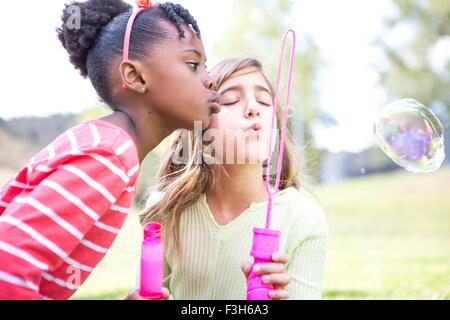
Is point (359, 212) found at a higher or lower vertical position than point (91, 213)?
lower

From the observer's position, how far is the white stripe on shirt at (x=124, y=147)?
1305mm

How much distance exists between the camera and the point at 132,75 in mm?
1532

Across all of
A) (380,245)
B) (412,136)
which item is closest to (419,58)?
(380,245)

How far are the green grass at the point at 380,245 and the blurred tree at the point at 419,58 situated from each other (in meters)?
2.03

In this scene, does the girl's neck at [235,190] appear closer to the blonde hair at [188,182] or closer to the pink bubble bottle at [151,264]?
the blonde hair at [188,182]

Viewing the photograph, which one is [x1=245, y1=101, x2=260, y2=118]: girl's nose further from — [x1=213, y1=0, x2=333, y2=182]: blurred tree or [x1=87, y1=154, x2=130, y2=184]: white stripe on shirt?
[x1=213, y1=0, x2=333, y2=182]: blurred tree

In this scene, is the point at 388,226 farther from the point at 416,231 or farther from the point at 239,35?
the point at 239,35

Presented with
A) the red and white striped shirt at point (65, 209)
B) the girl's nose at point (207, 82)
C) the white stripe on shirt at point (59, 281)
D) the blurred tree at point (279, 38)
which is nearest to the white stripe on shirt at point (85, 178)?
the red and white striped shirt at point (65, 209)

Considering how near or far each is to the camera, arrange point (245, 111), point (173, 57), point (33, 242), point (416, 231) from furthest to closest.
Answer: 1. point (416, 231)
2. point (245, 111)
3. point (173, 57)
4. point (33, 242)

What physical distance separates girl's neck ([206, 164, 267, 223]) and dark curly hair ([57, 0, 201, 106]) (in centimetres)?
51

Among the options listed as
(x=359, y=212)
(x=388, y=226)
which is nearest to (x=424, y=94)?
(x=359, y=212)

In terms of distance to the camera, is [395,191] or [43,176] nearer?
[43,176]

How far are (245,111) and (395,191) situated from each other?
40.2ft
